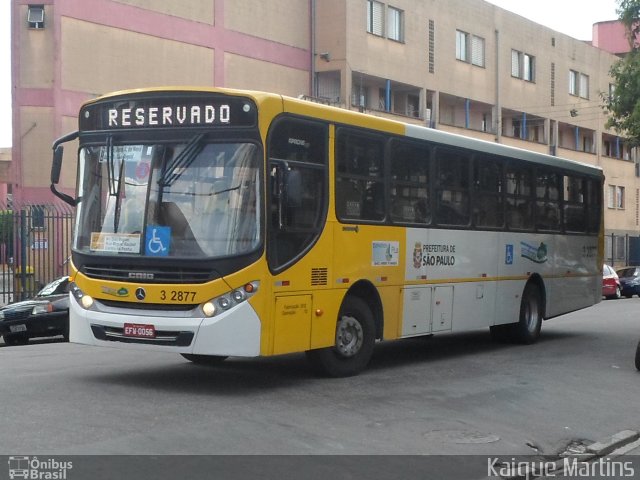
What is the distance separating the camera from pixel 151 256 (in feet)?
32.5

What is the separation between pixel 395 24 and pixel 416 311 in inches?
1196

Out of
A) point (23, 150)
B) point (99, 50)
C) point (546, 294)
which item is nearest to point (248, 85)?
point (99, 50)

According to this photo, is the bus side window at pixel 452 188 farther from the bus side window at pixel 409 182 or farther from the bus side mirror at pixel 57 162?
the bus side mirror at pixel 57 162

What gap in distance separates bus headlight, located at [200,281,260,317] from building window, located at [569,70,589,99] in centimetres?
4824

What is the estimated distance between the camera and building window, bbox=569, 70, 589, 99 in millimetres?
54625

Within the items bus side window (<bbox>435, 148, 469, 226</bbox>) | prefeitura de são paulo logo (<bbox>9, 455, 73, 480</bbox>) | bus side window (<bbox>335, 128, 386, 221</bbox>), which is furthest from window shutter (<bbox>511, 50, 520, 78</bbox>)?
prefeitura de são paulo logo (<bbox>9, 455, 73, 480</bbox>)

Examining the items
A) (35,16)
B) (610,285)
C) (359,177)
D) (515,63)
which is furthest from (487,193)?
(515,63)

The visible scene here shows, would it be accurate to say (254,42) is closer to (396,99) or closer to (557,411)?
(396,99)

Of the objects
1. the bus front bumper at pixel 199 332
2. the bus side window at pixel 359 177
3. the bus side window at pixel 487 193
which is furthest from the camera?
the bus side window at pixel 487 193

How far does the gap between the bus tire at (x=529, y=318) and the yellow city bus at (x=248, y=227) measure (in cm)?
352

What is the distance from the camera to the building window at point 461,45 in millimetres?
45000

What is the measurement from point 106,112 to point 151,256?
1.89 meters

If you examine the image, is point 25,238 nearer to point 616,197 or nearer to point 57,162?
point 57,162

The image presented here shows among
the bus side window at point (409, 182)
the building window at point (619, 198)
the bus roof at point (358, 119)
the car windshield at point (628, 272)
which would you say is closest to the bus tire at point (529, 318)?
the bus roof at point (358, 119)
